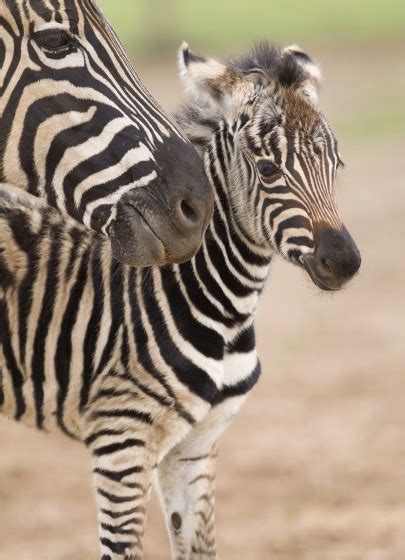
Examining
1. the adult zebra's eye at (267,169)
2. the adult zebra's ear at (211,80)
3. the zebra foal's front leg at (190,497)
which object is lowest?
the zebra foal's front leg at (190,497)

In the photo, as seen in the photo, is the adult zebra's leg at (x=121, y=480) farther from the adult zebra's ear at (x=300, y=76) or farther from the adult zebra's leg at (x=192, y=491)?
the adult zebra's ear at (x=300, y=76)

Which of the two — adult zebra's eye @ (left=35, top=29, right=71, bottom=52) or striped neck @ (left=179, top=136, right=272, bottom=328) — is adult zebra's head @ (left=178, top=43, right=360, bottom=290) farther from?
adult zebra's eye @ (left=35, top=29, right=71, bottom=52)

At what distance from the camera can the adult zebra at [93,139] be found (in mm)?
4148

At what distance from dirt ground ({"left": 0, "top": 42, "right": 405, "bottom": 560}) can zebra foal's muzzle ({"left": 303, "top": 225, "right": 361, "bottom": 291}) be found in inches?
30.4

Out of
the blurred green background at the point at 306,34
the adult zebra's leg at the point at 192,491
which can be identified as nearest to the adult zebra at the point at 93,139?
the adult zebra's leg at the point at 192,491

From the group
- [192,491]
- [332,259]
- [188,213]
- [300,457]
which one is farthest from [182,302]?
[300,457]

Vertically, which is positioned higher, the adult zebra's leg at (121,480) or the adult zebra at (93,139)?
the adult zebra at (93,139)

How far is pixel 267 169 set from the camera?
5.24m

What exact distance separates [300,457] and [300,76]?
421 cm

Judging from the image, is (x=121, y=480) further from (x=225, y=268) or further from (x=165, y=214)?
(x=165, y=214)

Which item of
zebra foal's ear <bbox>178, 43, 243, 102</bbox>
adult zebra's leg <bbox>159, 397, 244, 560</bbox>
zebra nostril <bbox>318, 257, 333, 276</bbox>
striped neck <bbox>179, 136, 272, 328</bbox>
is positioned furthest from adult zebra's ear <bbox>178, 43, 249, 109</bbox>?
adult zebra's leg <bbox>159, 397, 244, 560</bbox>

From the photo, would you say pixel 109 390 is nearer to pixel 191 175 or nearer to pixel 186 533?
pixel 186 533

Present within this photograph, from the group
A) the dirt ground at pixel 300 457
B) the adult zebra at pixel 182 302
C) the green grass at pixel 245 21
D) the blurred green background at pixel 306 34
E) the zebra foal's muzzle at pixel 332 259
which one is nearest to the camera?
the zebra foal's muzzle at pixel 332 259

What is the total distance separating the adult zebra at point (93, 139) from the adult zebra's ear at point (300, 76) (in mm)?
1244
